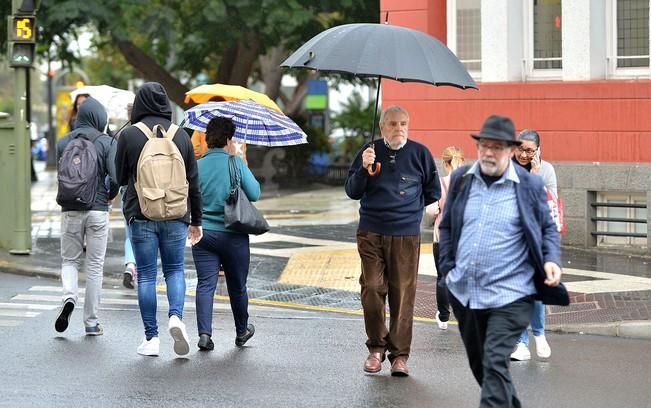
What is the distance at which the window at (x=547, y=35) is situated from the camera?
16312 millimetres

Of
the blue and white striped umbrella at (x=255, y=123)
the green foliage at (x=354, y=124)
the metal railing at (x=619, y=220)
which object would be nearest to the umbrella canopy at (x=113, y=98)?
the blue and white striped umbrella at (x=255, y=123)

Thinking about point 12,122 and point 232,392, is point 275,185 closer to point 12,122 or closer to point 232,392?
point 12,122

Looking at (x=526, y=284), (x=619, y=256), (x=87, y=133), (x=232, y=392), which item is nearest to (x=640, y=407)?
(x=526, y=284)

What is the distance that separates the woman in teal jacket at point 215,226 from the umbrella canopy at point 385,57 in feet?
3.54

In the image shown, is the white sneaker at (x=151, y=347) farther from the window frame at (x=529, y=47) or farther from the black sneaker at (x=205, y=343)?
the window frame at (x=529, y=47)

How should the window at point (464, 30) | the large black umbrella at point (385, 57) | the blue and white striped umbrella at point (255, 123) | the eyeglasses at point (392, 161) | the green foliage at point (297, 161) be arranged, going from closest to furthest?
the large black umbrella at point (385, 57) → the eyeglasses at point (392, 161) → the blue and white striped umbrella at point (255, 123) → the window at point (464, 30) → the green foliage at point (297, 161)

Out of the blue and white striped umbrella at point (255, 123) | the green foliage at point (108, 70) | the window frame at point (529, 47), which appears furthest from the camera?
the green foliage at point (108, 70)

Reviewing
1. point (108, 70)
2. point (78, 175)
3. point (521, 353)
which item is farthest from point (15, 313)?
point (108, 70)

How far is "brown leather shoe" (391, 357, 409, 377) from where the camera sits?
8.48 m

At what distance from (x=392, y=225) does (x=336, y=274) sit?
17.2ft

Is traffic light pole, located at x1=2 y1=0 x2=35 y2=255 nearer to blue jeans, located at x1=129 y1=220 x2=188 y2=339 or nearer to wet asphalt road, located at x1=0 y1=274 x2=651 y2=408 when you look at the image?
wet asphalt road, located at x1=0 y1=274 x2=651 y2=408

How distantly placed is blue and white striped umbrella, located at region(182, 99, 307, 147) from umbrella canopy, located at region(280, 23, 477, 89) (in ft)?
6.31

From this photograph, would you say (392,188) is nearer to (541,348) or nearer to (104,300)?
(541,348)

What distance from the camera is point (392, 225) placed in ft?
27.7
